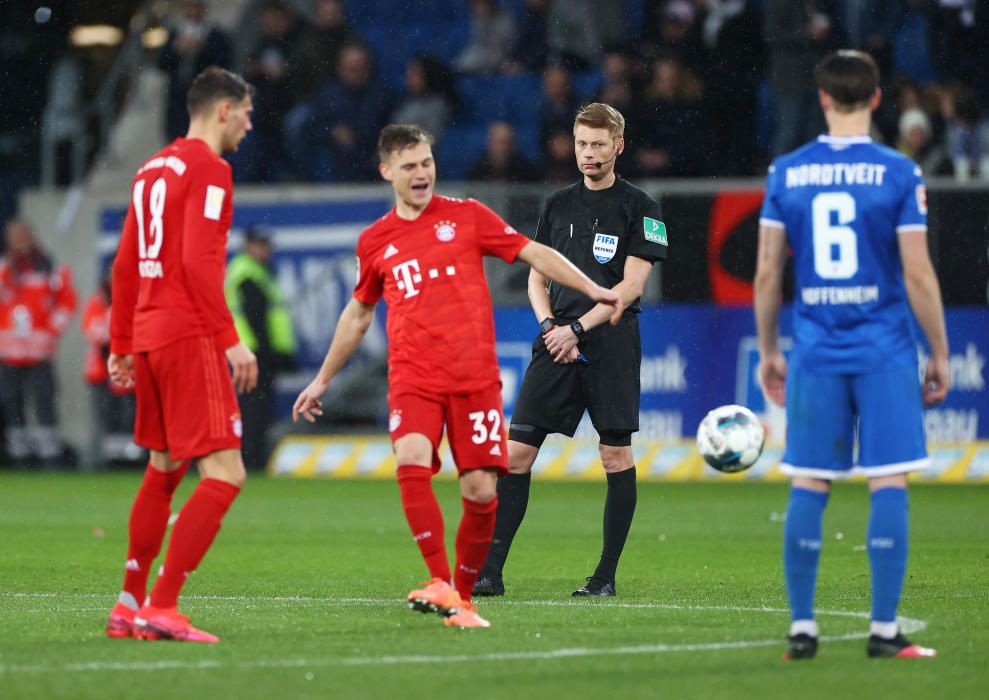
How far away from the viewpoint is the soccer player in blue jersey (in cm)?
599

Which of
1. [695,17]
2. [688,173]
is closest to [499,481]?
[688,173]

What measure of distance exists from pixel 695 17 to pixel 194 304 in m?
13.3

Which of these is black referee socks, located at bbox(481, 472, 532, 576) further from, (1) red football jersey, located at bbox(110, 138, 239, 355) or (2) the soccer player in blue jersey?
(2) the soccer player in blue jersey

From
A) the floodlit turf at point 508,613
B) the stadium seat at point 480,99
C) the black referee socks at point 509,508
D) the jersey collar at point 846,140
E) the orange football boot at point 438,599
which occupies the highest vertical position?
the stadium seat at point 480,99

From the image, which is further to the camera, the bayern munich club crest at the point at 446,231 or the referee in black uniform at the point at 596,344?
the referee in black uniform at the point at 596,344

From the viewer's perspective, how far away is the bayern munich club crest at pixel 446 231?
7.31m

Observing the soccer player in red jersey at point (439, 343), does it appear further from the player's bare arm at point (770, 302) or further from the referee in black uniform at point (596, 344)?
the referee in black uniform at point (596, 344)

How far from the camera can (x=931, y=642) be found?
6520mm

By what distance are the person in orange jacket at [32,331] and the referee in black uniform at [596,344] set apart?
11.5 m

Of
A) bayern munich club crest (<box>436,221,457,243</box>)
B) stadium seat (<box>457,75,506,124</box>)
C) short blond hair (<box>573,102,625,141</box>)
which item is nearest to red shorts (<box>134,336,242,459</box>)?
bayern munich club crest (<box>436,221,457,243</box>)

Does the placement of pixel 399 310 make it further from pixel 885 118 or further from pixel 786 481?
pixel 885 118

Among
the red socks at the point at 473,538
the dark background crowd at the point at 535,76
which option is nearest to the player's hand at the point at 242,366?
the red socks at the point at 473,538

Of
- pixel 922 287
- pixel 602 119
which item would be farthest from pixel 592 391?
pixel 922 287

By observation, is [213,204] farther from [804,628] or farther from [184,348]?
[804,628]
